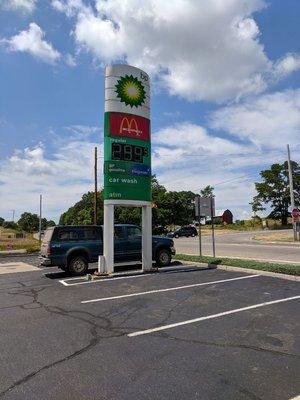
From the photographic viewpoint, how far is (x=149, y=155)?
15945 mm

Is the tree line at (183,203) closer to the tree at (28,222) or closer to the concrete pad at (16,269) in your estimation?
the concrete pad at (16,269)

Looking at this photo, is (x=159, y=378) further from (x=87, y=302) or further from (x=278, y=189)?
(x=278, y=189)

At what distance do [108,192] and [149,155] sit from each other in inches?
91.0

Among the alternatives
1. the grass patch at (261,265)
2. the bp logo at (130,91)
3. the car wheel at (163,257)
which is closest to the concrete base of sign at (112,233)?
the car wheel at (163,257)

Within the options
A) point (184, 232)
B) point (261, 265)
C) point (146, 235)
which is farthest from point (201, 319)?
point (184, 232)

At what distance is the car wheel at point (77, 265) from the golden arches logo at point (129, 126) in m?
4.88

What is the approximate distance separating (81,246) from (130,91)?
598 centimetres

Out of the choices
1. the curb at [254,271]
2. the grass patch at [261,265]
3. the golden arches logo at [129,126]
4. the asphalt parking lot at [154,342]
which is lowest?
the asphalt parking lot at [154,342]

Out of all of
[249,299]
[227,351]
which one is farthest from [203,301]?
[227,351]

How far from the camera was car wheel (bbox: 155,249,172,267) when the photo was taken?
17531 millimetres

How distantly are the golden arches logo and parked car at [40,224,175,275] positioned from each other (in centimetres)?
379

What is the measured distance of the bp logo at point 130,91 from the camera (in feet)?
50.7

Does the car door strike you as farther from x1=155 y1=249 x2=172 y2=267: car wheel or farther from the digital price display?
the digital price display

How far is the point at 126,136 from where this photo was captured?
603 inches
